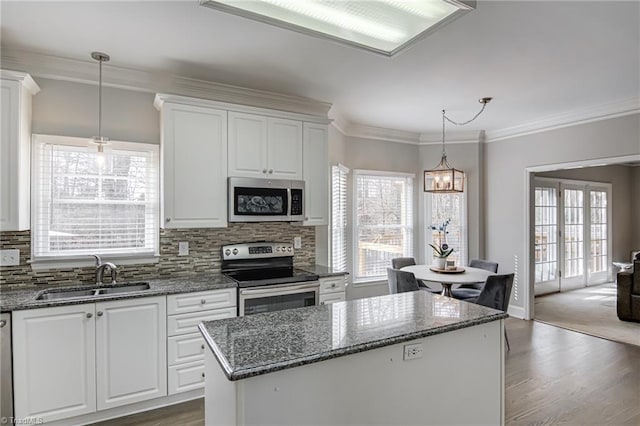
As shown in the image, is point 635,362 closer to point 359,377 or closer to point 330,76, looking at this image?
point 359,377

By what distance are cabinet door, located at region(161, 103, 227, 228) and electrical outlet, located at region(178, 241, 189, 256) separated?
31 centimetres

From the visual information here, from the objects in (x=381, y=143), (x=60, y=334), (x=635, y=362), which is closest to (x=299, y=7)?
(x=60, y=334)

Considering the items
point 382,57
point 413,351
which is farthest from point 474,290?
point 413,351

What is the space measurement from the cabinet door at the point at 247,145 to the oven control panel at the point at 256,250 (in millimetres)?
708

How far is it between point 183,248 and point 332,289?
142 cm

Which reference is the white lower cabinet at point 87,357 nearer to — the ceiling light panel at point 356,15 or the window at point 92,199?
the window at point 92,199

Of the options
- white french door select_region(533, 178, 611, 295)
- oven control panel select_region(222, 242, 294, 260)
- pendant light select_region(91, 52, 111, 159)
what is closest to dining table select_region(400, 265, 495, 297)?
oven control panel select_region(222, 242, 294, 260)

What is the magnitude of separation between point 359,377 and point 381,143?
4068mm

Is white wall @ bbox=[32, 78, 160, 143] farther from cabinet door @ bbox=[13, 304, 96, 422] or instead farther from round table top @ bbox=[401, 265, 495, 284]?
round table top @ bbox=[401, 265, 495, 284]

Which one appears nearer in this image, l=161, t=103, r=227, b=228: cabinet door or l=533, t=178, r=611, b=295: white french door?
l=161, t=103, r=227, b=228: cabinet door

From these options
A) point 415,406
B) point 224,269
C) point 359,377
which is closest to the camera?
point 359,377

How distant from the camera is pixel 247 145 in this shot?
3.32 m

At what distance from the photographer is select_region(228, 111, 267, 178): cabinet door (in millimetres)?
3260

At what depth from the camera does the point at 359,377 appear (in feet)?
5.08
